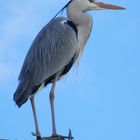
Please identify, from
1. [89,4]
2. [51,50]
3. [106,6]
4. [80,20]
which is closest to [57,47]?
[51,50]

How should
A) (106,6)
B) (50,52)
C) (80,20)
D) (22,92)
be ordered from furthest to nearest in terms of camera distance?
(106,6) < (80,20) < (50,52) < (22,92)

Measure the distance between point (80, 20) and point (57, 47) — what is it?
1.96 ft

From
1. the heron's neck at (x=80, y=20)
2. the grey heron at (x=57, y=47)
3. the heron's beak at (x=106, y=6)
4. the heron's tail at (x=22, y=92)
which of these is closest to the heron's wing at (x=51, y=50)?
the grey heron at (x=57, y=47)

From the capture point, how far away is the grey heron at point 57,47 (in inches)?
348

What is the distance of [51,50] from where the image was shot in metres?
9.23

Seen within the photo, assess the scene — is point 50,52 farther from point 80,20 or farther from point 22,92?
point 22,92

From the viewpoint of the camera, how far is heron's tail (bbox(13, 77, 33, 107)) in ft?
27.2

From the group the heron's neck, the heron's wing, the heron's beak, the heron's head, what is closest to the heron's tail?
the heron's wing

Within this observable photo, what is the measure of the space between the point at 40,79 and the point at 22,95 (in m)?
0.54

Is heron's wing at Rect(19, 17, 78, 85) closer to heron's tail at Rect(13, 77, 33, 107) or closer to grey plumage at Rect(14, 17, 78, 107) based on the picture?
grey plumage at Rect(14, 17, 78, 107)

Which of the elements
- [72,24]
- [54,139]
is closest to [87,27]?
[72,24]

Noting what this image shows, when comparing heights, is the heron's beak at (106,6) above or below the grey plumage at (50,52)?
above

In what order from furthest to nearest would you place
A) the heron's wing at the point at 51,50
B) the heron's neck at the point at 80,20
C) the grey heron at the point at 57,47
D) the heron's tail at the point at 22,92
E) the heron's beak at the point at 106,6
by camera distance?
the heron's beak at the point at 106,6, the heron's neck at the point at 80,20, the heron's wing at the point at 51,50, the grey heron at the point at 57,47, the heron's tail at the point at 22,92

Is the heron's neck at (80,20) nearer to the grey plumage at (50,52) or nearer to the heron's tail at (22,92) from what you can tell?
the grey plumage at (50,52)
